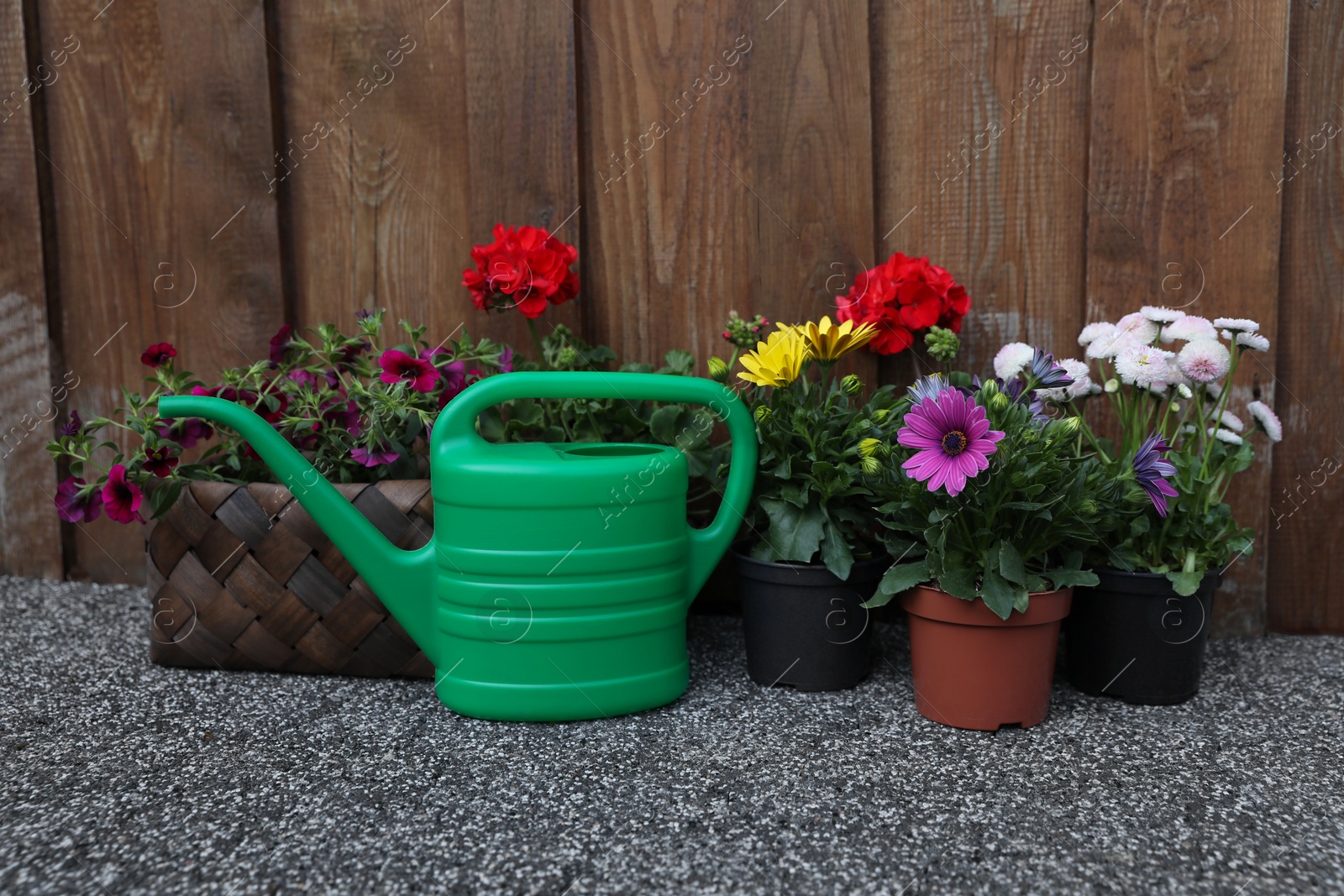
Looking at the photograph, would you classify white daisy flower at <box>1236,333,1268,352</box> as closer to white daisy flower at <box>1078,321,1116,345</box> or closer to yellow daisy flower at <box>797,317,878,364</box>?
white daisy flower at <box>1078,321,1116,345</box>

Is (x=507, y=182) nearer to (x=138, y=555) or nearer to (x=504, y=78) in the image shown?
(x=504, y=78)

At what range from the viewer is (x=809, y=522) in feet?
4.12

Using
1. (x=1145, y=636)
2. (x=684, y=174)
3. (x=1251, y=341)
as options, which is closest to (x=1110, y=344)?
(x=1251, y=341)

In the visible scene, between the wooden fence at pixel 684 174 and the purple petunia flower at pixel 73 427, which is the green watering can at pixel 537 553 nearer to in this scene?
the purple petunia flower at pixel 73 427

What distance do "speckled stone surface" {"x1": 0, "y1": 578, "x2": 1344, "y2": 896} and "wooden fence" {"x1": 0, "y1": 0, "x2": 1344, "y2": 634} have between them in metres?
0.53

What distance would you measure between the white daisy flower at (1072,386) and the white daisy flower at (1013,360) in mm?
46

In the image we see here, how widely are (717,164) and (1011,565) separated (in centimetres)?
83

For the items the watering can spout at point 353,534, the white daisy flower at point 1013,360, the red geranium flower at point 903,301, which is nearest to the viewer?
the watering can spout at point 353,534

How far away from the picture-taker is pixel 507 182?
1.57 m

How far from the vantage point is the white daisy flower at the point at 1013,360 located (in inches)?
49.9

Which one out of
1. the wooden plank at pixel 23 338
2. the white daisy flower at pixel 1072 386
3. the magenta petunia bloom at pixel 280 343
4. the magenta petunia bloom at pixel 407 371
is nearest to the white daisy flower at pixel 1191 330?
the white daisy flower at pixel 1072 386

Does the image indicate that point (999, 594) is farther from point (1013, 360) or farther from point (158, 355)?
point (158, 355)

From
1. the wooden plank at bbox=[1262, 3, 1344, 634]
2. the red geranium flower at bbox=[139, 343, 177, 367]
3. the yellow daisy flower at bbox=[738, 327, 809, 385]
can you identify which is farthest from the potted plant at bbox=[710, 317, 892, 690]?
the red geranium flower at bbox=[139, 343, 177, 367]

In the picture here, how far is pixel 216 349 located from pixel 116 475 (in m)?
0.43
